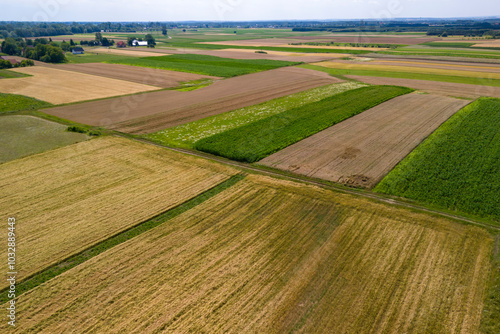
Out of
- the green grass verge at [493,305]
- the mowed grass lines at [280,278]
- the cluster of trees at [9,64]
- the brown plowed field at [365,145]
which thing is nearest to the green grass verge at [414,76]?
the brown plowed field at [365,145]

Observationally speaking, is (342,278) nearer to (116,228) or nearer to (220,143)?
(116,228)

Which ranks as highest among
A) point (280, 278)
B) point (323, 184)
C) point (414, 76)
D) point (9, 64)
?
point (9, 64)

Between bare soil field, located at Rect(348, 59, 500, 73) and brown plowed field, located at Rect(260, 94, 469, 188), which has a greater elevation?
bare soil field, located at Rect(348, 59, 500, 73)

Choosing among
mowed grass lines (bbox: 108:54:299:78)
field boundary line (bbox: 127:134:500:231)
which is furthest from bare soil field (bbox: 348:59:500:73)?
field boundary line (bbox: 127:134:500:231)

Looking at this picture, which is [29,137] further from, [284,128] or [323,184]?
[323,184]

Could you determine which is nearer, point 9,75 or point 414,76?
point 414,76

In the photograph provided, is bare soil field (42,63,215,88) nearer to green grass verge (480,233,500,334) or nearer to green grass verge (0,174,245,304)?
green grass verge (0,174,245,304)

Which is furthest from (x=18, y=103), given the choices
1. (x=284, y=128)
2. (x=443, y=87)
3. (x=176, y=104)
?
(x=443, y=87)
